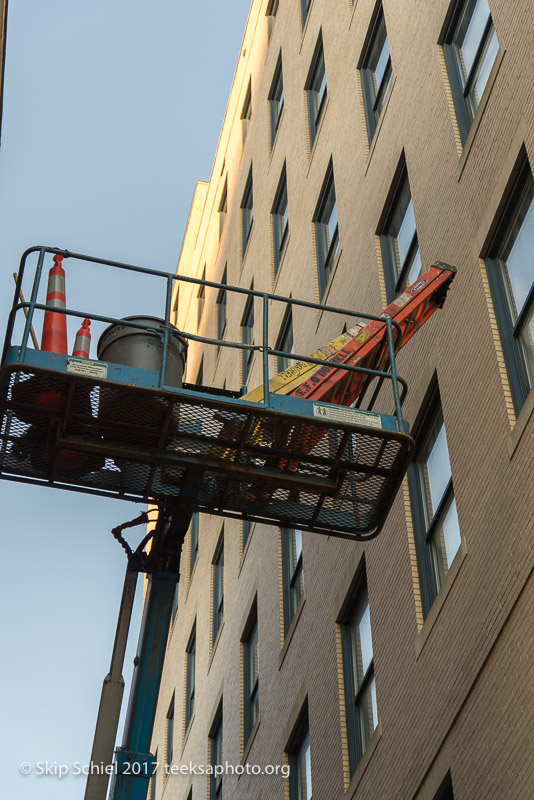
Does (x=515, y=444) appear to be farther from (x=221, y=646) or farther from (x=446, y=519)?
(x=221, y=646)

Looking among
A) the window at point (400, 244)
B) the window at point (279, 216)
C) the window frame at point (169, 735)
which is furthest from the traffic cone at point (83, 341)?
the window frame at point (169, 735)

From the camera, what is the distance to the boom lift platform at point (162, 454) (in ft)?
35.8

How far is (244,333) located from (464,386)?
17065 millimetres

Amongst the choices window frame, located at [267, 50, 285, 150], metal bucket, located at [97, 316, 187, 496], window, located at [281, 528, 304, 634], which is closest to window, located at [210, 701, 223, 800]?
window, located at [281, 528, 304, 634]

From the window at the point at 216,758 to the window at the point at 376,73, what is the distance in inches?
550

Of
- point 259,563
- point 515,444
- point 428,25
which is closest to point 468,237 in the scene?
point 515,444

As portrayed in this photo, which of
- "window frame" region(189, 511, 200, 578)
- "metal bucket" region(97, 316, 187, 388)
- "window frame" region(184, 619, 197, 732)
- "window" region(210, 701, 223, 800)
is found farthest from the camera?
"window frame" region(189, 511, 200, 578)

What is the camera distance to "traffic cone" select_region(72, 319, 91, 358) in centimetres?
1216

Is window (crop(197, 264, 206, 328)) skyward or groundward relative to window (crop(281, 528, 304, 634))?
skyward

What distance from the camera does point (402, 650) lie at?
1452cm

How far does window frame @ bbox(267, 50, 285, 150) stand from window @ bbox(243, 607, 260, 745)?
13.2 metres

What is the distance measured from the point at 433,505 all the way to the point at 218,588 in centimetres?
1549

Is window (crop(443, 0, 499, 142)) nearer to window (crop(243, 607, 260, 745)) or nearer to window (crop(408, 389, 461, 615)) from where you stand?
window (crop(408, 389, 461, 615))

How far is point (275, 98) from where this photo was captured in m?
31.2
